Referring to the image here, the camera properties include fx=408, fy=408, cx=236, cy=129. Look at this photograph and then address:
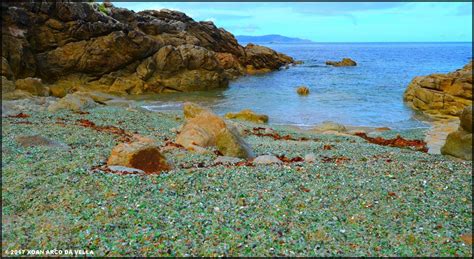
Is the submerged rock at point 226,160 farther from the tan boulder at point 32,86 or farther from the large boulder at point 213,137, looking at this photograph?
the tan boulder at point 32,86

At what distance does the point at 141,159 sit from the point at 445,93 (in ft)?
77.6

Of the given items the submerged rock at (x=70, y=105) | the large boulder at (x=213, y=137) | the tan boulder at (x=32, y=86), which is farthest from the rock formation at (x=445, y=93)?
the tan boulder at (x=32, y=86)

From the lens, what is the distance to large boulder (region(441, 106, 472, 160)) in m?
12.5

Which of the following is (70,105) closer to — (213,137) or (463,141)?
(213,137)

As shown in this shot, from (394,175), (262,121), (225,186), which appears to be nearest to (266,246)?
(225,186)

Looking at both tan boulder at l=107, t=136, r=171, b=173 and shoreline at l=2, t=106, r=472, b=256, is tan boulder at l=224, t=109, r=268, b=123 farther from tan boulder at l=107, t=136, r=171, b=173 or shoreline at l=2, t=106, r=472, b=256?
tan boulder at l=107, t=136, r=171, b=173

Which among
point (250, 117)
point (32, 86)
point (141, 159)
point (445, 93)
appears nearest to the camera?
point (141, 159)

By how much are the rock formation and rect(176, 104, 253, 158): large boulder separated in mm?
17932

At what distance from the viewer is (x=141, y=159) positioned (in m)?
8.66

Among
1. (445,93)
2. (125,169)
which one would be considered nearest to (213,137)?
(125,169)

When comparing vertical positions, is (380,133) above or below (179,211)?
below

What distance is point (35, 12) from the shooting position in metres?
32.1

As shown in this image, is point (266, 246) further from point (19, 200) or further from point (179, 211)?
point (19, 200)

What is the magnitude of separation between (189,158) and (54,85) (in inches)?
1064
